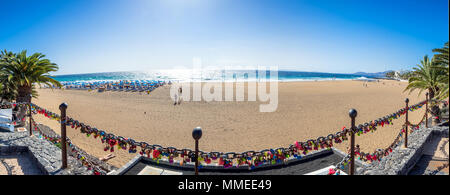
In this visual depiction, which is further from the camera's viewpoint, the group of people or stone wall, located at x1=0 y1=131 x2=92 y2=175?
the group of people

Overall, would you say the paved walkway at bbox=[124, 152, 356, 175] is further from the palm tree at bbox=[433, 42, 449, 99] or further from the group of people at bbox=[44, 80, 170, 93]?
the group of people at bbox=[44, 80, 170, 93]

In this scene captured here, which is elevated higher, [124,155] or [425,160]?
[425,160]

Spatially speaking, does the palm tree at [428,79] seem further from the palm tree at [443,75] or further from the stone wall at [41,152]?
the stone wall at [41,152]

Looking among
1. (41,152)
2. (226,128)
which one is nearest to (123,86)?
(226,128)

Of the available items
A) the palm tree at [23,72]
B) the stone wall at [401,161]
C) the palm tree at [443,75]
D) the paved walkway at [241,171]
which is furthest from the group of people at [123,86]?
the palm tree at [443,75]

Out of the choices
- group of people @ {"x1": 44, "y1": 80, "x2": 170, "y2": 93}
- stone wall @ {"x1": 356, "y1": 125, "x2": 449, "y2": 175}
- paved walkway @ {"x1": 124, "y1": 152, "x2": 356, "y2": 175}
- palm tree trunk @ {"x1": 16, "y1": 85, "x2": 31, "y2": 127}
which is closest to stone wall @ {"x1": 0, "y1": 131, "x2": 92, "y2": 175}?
paved walkway @ {"x1": 124, "y1": 152, "x2": 356, "y2": 175}

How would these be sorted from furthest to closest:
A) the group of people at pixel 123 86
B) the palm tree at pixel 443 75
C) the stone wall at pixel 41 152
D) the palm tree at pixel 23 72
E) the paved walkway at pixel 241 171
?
1. the group of people at pixel 123 86
2. the palm tree at pixel 23 72
3. the paved walkway at pixel 241 171
4. the stone wall at pixel 41 152
5. the palm tree at pixel 443 75

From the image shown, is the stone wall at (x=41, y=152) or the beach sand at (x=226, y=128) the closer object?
the stone wall at (x=41, y=152)

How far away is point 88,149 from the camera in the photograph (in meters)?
8.80

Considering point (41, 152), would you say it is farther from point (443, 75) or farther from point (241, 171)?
point (443, 75)

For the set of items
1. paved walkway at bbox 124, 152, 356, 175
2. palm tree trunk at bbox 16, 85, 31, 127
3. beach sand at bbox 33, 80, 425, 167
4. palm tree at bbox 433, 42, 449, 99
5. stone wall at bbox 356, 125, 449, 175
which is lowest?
beach sand at bbox 33, 80, 425, 167
